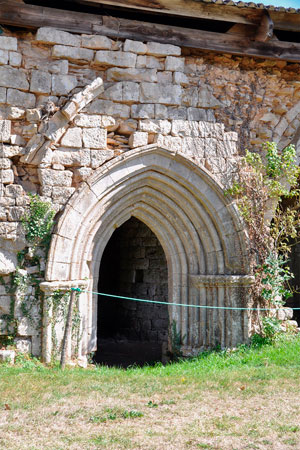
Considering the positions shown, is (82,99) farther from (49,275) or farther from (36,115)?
(49,275)

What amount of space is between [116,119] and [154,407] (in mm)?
3992

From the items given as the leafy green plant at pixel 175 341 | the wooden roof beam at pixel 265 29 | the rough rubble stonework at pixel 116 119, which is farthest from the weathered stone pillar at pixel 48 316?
the wooden roof beam at pixel 265 29

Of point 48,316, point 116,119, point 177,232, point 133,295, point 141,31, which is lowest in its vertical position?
point 48,316

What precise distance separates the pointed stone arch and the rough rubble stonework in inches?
1.3

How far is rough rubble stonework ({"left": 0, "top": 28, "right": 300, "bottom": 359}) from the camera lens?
648cm

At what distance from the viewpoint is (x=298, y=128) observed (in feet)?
25.6

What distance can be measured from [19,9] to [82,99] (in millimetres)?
1448

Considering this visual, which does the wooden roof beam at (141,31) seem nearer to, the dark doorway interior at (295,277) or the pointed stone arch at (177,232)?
the pointed stone arch at (177,232)

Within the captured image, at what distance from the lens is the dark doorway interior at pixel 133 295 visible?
986 cm

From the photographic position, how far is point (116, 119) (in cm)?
688

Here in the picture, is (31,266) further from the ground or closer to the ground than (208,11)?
closer to the ground

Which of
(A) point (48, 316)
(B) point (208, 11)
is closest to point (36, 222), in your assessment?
(A) point (48, 316)

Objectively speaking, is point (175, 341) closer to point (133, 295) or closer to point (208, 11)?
point (133, 295)

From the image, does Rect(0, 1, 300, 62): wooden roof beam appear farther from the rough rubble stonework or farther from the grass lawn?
the grass lawn
